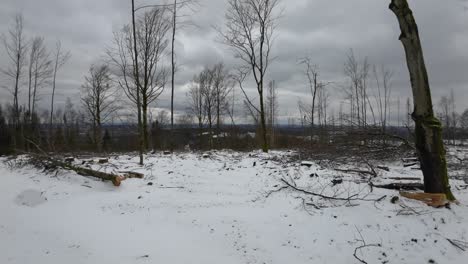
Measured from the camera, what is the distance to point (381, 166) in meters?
7.50

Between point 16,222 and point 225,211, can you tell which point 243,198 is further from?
point 16,222

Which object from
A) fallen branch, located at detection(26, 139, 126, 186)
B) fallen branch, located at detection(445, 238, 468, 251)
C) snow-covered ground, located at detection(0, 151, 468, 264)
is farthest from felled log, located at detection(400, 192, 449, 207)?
fallen branch, located at detection(26, 139, 126, 186)

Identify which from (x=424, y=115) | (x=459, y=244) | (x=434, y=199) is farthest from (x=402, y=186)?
(x=459, y=244)

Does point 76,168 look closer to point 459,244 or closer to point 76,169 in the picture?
point 76,169

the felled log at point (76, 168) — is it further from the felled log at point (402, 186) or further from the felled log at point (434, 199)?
the felled log at point (434, 199)

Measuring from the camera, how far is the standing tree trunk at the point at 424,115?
4496 mm

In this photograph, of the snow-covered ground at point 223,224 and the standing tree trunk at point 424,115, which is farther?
the standing tree trunk at point 424,115

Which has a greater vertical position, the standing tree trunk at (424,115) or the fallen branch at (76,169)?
the standing tree trunk at (424,115)

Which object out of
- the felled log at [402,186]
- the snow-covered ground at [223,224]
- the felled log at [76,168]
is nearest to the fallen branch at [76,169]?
the felled log at [76,168]

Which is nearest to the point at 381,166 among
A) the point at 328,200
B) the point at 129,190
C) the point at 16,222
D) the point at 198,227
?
the point at 328,200

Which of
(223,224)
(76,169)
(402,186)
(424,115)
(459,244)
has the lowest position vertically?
(223,224)

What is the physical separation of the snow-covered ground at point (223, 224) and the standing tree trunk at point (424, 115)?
50 centimetres

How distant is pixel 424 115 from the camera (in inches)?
178

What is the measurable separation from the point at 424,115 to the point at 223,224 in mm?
4088
